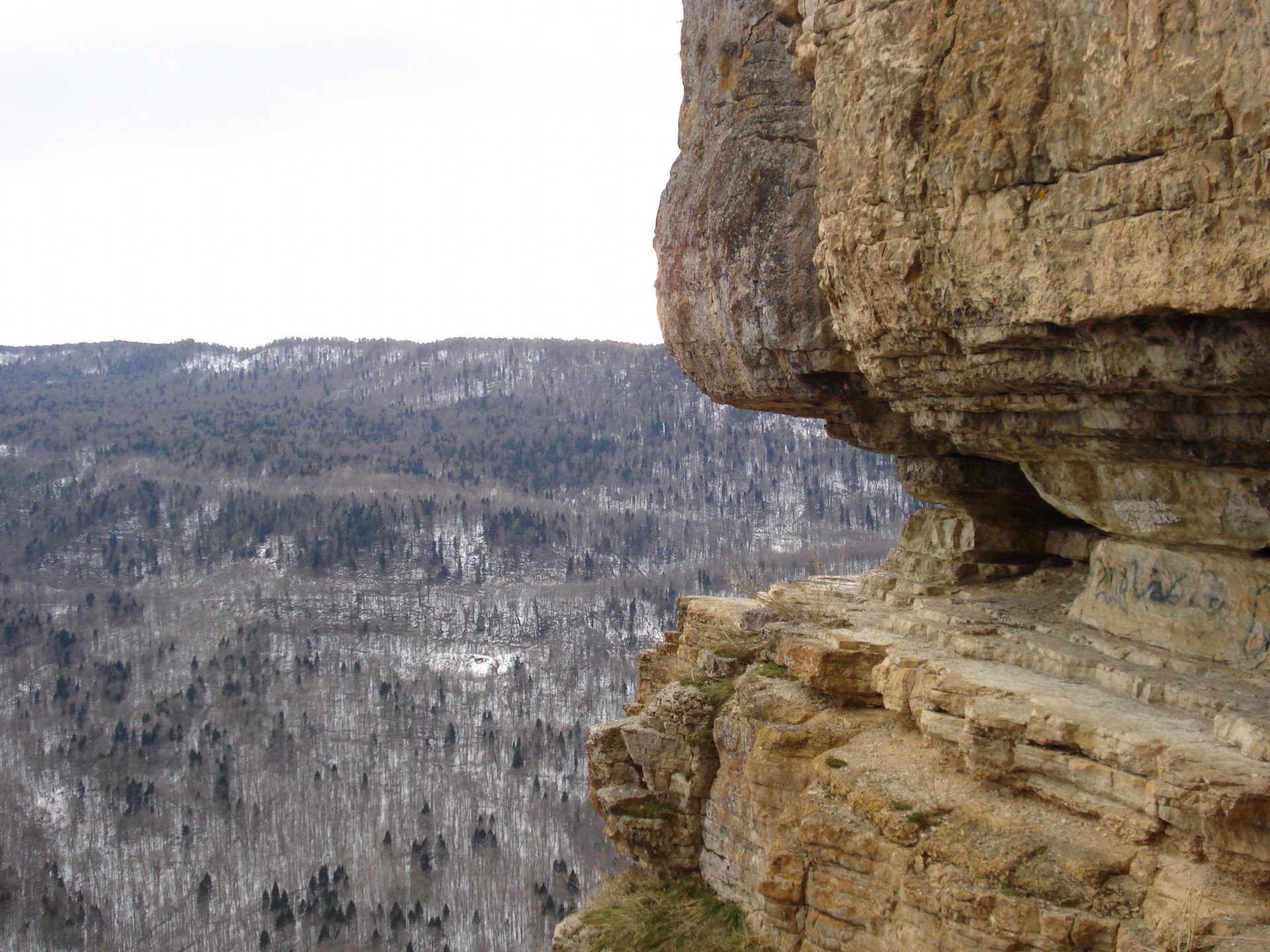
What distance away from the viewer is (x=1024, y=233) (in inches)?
247

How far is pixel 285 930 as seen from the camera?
55.7 m

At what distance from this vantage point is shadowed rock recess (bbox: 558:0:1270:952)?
17.6 ft

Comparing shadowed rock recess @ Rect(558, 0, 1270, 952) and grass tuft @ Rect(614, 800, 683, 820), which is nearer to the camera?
shadowed rock recess @ Rect(558, 0, 1270, 952)

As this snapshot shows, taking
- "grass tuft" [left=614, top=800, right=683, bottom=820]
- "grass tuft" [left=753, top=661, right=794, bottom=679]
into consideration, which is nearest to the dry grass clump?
"grass tuft" [left=614, top=800, right=683, bottom=820]

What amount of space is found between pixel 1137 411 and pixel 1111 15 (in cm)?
260

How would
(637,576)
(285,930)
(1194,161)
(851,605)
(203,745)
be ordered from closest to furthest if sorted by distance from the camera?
(1194,161)
(851,605)
(285,930)
(203,745)
(637,576)

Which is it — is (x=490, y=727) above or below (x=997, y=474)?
below

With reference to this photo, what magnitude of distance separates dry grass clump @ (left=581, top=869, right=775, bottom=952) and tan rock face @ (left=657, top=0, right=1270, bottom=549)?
483cm

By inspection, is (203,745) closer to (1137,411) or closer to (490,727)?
(490,727)

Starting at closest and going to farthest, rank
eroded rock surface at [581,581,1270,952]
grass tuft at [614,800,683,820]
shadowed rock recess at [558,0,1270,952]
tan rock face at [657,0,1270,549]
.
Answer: tan rock face at [657,0,1270,549]
shadowed rock recess at [558,0,1270,952]
eroded rock surface at [581,581,1270,952]
grass tuft at [614,800,683,820]

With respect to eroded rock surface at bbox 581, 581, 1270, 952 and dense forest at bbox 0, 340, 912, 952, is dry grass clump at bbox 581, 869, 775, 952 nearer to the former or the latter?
eroded rock surface at bbox 581, 581, 1270, 952

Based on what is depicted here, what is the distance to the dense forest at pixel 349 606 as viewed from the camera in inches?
2452

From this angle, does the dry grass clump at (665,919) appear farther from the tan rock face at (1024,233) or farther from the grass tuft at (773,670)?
the tan rock face at (1024,233)

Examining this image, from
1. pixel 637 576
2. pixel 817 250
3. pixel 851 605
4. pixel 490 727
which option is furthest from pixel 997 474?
pixel 637 576
